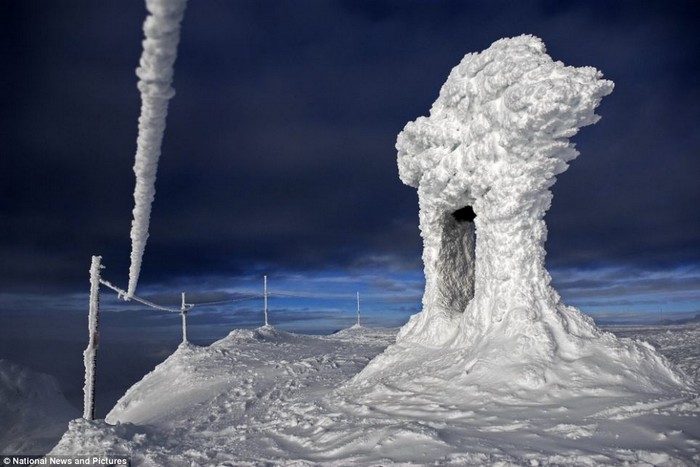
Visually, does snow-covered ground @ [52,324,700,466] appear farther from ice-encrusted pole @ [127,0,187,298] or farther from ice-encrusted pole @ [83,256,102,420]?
ice-encrusted pole @ [127,0,187,298]

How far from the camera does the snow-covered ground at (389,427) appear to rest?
18.1 feet

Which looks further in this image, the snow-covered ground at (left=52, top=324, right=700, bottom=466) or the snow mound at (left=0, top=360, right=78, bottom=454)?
the snow mound at (left=0, top=360, right=78, bottom=454)

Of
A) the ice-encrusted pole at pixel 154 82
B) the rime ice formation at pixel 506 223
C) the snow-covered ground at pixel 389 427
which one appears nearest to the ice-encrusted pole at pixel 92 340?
the snow-covered ground at pixel 389 427

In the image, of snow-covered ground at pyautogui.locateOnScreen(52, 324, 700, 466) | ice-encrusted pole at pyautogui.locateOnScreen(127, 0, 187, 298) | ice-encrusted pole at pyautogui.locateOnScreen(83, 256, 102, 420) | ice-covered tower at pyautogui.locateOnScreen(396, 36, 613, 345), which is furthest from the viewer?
ice-covered tower at pyautogui.locateOnScreen(396, 36, 613, 345)

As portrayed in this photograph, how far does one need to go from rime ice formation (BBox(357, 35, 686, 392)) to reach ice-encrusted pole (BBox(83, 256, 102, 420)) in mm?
5410

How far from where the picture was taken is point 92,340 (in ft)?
27.5

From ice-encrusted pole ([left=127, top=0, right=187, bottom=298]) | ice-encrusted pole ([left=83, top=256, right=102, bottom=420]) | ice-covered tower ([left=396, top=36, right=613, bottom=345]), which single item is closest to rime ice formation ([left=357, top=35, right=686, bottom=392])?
ice-covered tower ([left=396, top=36, right=613, bottom=345])

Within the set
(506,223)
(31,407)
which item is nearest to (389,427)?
(506,223)

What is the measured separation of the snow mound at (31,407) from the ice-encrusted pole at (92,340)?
18355mm

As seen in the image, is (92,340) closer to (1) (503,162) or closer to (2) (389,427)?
(2) (389,427)

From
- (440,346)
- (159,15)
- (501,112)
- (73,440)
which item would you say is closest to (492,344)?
(440,346)

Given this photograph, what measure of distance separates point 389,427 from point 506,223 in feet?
17.5

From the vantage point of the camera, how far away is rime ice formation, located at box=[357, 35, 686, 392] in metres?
8.45

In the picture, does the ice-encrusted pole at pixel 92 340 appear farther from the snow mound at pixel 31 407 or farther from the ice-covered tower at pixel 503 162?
the snow mound at pixel 31 407
